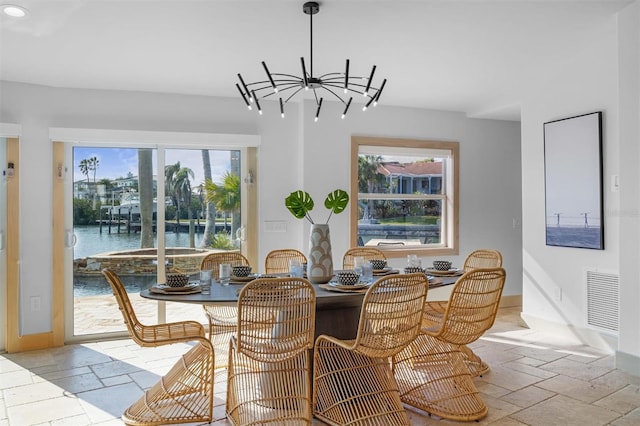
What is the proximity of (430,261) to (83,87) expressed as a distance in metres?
4.09

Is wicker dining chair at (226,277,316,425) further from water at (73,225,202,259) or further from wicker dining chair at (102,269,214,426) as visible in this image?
water at (73,225,202,259)

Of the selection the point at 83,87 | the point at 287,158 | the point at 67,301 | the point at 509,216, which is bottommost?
the point at 67,301

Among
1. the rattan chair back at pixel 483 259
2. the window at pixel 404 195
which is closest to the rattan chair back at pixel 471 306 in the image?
the rattan chair back at pixel 483 259

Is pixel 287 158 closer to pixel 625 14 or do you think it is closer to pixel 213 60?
pixel 213 60

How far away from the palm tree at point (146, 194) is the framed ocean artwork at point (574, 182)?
389 centimetres

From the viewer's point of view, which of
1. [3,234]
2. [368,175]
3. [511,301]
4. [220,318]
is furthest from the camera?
[511,301]

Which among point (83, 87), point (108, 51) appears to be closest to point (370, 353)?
point (108, 51)

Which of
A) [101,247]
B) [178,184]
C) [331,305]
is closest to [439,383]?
[331,305]

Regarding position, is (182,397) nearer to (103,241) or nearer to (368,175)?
(103,241)

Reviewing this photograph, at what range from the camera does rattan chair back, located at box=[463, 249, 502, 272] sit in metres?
4.04

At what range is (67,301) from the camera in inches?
178

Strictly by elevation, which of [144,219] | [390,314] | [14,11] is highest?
[14,11]

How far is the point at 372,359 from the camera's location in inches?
120

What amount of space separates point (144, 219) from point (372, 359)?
9.36 feet
